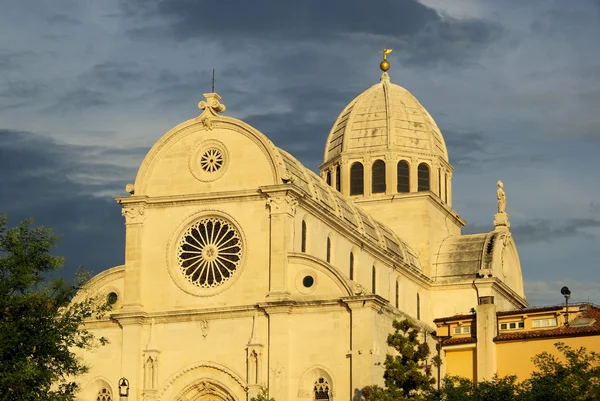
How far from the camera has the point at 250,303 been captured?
74.6m

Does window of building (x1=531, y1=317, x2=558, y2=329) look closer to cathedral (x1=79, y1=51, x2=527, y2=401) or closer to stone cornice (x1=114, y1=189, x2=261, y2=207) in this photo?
cathedral (x1=79, y1=51, x2=527, y2=401)

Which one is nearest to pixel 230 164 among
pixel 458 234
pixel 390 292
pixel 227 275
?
pixel 227 275

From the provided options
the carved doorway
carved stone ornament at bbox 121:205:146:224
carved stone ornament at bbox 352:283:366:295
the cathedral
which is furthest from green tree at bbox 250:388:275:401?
carved stone ornament at bbox 121:205:146:224

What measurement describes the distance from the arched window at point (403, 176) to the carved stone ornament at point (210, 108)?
66.1 feet

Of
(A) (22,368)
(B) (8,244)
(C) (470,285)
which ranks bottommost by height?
(A) (22,368)

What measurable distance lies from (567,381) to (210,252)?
25.3 metres

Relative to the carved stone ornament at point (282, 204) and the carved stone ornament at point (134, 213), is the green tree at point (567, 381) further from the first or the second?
the carved stone ornament at point (134, 213)

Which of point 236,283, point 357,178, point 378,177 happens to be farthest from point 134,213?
point 378,177

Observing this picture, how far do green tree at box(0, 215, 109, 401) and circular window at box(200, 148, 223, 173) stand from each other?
55.8 ft

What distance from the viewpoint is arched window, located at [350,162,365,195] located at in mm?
96250

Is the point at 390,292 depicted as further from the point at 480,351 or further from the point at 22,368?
the point at 22,368

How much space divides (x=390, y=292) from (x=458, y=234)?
16022 mm

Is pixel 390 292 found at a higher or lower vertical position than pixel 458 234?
lower

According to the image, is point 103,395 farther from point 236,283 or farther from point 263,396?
point 263,396
